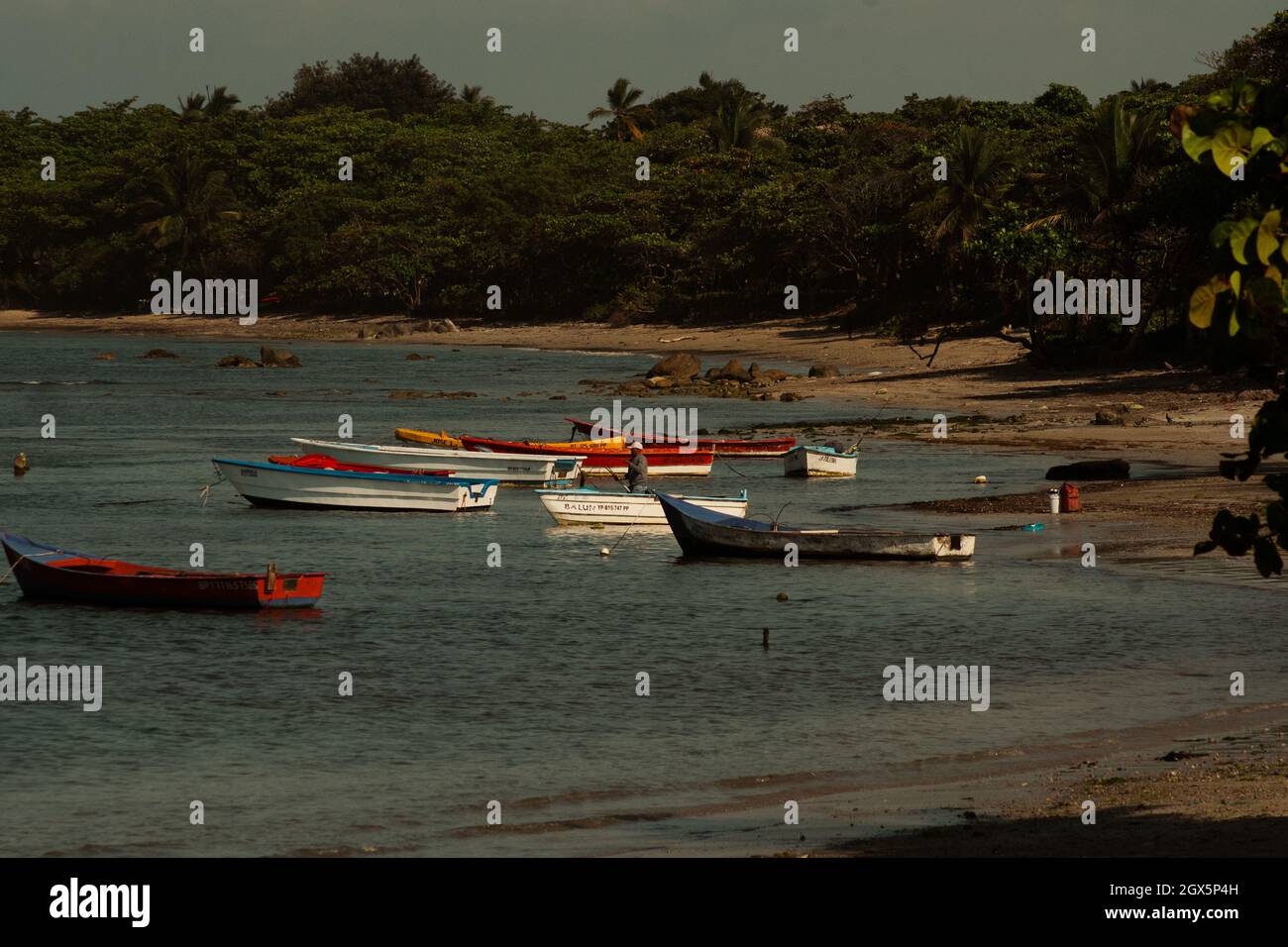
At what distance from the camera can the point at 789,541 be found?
30.6 metres

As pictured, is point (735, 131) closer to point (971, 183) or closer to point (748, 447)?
point (971, 183)

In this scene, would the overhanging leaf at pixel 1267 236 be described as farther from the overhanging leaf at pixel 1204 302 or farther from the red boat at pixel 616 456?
the red boat at pixel 616 456

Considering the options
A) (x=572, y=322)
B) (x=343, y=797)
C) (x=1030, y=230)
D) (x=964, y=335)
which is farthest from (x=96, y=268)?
(x=343, y=797)

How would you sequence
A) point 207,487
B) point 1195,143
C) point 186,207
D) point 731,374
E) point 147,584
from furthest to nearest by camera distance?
point 186,207 < point 731,374 < point 207,487 < point 147,584 < point 1195,143

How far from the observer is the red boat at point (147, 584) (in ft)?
86.6

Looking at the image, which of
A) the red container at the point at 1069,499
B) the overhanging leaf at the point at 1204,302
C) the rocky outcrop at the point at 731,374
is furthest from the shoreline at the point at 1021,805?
the rocky outcrop at the point at 731,374

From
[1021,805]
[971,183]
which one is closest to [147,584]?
[1021,805]

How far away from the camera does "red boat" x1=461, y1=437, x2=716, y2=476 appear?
4581cm

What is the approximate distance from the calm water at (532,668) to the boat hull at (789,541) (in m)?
0.39

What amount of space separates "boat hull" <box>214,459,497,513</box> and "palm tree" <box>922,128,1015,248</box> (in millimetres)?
34692

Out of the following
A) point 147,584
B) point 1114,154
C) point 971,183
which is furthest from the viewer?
point 971,183

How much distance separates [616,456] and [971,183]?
29958 millimetres

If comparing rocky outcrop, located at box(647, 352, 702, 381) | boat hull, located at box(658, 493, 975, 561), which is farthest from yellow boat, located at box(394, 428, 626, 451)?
rocky outcrop, located at box(647, 352, 702, 381)
